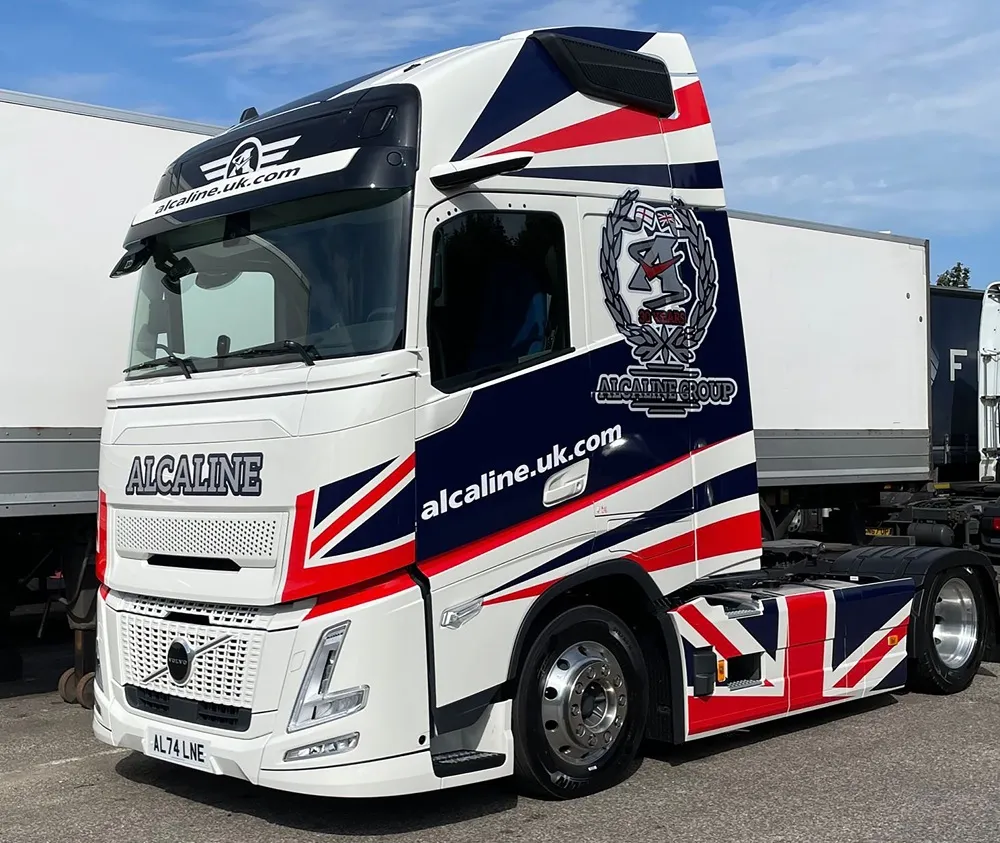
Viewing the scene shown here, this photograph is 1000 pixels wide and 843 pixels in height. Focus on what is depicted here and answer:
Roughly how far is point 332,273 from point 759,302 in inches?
246

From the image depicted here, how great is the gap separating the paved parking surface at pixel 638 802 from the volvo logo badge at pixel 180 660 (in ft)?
2.23

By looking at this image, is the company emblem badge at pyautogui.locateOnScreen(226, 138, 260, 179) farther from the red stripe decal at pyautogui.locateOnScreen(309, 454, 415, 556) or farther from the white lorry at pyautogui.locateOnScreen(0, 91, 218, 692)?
the white lorry at pyautogui.locateOnScreen(0, 91, 218, 692)

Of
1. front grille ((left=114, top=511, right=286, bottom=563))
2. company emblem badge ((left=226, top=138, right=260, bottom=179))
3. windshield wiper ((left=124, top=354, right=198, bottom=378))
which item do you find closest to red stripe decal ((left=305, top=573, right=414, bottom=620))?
front grille ((left=114, top=511, right=286, bottom=563))

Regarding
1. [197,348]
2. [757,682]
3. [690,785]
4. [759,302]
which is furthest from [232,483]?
[759,302]

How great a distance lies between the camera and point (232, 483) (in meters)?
5.26

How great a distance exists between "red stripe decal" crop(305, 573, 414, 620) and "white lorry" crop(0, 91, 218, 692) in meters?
3.04

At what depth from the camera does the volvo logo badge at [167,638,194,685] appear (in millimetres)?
5387

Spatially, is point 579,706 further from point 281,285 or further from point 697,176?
point 697,176

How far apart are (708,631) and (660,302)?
1758 mm

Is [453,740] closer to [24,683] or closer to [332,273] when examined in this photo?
[332,273]

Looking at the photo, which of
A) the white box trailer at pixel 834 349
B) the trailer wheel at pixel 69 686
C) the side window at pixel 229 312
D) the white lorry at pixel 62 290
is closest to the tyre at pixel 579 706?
the side window at pixel 229 312

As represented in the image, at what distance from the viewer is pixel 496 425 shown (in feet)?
17.9

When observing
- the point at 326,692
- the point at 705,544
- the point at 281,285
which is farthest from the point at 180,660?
the point at 705,544

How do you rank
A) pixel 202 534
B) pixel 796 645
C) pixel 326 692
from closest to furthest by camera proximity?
1. pixel 326 692
2. pixel 202 534
3. pixel 796 645
